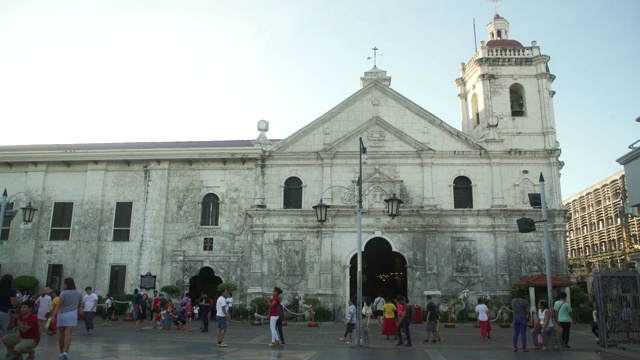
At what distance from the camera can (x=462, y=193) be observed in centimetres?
2992

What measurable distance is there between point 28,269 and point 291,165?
16894mm

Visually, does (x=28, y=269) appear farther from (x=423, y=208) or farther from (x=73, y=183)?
(x=423, y=208)

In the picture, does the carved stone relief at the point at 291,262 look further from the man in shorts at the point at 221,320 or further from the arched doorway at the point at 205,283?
the man in shorts at the point at 221,320

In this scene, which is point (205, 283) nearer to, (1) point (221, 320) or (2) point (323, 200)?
(2) point (323, 200)

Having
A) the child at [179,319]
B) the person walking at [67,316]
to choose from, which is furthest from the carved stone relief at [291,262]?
the person walking at [67,316]

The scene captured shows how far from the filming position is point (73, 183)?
105ft

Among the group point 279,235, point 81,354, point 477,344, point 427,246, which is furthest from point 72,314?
point 427,246

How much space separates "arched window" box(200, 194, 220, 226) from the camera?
3047cm

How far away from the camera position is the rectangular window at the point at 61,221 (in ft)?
102

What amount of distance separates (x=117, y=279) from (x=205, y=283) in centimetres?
510

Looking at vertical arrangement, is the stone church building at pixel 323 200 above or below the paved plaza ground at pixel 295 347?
above

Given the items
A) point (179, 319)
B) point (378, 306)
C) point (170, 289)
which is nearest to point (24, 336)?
point (179, 319)

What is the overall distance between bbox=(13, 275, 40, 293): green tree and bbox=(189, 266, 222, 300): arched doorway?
897 centimetres

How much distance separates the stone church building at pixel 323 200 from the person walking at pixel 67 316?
56.0 ft
